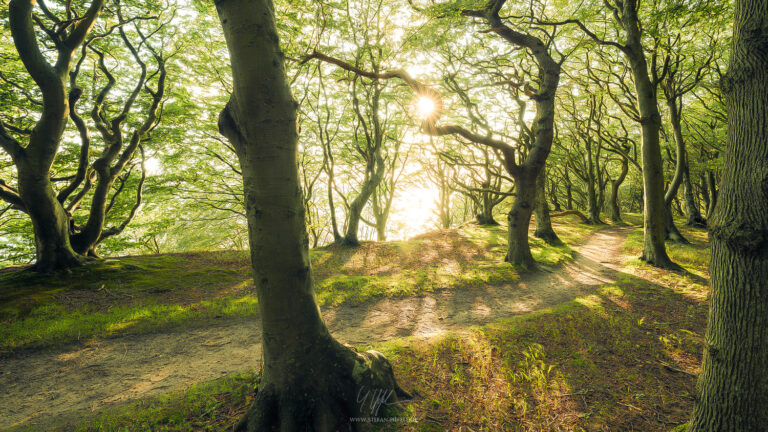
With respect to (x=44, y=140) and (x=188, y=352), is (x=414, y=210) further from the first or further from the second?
(x=188, y=352)

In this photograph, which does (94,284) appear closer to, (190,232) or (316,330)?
(316,330)

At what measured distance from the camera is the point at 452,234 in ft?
53.4

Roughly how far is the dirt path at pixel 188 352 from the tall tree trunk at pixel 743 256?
11.8 ft

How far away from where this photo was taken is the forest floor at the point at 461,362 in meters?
3.14

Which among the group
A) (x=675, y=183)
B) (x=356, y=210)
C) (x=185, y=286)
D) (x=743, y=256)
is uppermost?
(x=675, y=183)

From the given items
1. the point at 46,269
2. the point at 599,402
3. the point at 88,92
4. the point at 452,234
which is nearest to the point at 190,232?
the point at 88,92

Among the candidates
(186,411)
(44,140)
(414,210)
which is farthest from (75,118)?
(414,210)

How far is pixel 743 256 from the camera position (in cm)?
214

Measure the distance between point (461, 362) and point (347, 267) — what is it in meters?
7.33

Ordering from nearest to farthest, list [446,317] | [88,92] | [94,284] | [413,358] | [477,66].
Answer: [413,358] < [446,317] < [94,284] < [88,92] < [477,66]

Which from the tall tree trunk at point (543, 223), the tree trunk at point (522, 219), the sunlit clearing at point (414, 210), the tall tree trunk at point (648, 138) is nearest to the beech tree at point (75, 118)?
the tree trunk at point (522, 219)

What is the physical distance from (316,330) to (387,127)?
17.1m

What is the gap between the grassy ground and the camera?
5.84 m

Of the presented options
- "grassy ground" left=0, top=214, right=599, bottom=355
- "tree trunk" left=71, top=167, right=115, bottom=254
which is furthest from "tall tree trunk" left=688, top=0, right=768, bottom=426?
"tree trunk" left=71, top=167, right=115, bottom=254
